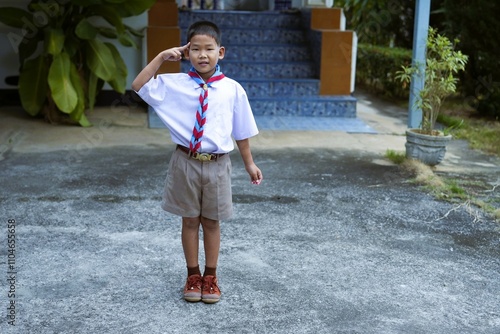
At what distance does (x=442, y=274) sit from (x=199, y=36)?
71.8 inches

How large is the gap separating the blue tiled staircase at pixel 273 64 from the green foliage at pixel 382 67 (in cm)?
158

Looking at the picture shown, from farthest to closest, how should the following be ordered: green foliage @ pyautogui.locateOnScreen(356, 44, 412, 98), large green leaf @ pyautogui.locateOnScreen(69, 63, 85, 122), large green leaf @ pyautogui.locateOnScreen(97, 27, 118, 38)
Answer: green foliage @ pyautogui.locateOnScreen(356, 44, 412, 98), large green leaf @ pyautogui.locateOnScreen(97, 27, 118, 38), large green leaf @ pyautogui.locateOnScreen(69, 63, 85, 122)

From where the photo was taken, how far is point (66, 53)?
7652 mm

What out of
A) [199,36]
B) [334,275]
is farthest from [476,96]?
[199,36]

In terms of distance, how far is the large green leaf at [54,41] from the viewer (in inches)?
291

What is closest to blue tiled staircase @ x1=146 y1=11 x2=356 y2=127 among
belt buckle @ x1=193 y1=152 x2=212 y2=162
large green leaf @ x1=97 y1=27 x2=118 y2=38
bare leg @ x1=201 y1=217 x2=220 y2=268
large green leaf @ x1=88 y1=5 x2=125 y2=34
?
large green leaf @ x1=97 y1=27 x2=118 y2=38

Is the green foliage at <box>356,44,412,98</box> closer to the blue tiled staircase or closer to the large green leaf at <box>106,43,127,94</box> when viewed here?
the blue tiled staircase

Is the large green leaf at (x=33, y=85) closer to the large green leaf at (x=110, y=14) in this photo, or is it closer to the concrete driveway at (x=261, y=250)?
the large green leaf at (x=110, y=14)

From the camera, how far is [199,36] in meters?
3.26

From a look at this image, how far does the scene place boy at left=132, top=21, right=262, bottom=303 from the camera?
3311mm

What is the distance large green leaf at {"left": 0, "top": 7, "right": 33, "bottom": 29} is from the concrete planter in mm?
4260

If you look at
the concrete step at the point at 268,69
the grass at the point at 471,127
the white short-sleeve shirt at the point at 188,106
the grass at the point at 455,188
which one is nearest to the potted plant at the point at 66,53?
the concrete step at the point at 268,69

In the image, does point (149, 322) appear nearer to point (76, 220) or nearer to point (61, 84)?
point (76, 220)

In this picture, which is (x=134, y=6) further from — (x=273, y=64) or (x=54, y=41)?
(x=273, y=64)
